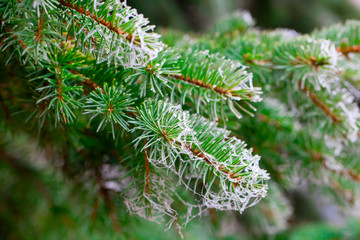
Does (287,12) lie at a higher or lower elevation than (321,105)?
higher

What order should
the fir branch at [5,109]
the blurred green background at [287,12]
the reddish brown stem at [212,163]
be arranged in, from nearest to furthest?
the reddish brown stem at [212,163], the fir branch at [5,109], the blurred green background at [287,12]

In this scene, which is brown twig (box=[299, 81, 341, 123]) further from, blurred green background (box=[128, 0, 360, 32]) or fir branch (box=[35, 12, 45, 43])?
blurred green background (box=[128, 0, 360, 32])

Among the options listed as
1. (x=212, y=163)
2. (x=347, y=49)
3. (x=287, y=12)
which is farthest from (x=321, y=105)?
(x=287, y=12)

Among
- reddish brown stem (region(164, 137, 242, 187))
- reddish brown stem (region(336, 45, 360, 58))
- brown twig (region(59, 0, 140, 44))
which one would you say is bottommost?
reddish brown stem (region(164, 137, 242, 187))

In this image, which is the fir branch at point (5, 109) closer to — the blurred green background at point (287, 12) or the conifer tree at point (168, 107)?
the conifer tree at point (168, 107)

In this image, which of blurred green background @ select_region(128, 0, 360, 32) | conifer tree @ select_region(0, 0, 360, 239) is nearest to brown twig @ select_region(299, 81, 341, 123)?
conifer tree @ select_region(0, 0, 360, 239)

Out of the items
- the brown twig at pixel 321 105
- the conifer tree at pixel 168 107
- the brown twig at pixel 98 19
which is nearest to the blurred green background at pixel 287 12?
the conifer tree at pixel 168 107

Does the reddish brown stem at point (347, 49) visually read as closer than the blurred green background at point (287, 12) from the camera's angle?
Yes

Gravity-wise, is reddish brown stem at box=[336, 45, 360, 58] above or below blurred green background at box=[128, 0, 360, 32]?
below

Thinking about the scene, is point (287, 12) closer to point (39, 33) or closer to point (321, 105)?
point (321, 105)
